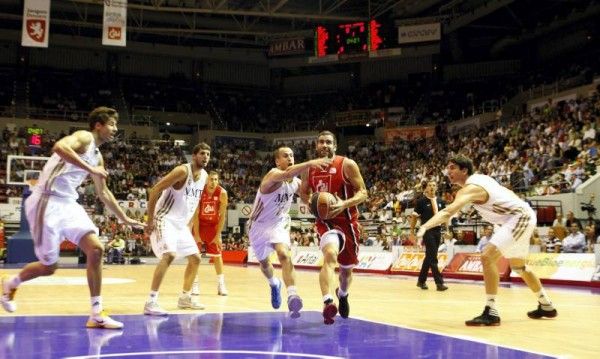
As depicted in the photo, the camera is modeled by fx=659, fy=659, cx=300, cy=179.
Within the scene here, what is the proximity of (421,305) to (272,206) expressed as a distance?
3.07m

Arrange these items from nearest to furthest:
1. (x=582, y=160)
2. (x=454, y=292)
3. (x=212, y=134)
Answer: (x=454, y=292) → (x=582, y=160) → (x=212, y=134)

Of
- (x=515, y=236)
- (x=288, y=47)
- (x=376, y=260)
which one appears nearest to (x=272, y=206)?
(x=515, y=236)

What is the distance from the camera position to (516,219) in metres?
7.63

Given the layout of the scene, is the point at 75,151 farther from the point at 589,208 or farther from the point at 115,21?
the point at 115,21

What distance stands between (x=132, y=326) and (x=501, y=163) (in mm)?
20439

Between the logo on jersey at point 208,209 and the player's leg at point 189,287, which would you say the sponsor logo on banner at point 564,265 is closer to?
the logo on jersey at point 208,209

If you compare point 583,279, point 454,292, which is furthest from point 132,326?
point 583,279

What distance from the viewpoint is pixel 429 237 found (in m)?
12.4

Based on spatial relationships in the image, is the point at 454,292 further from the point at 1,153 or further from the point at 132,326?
the point at 1,153

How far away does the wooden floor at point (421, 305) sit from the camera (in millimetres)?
6405

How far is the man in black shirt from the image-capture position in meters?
12.4

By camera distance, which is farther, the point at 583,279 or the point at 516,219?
the point at 583,279

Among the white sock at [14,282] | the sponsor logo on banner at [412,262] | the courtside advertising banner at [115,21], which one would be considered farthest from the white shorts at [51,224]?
the courtside advertising banner at [115,21]

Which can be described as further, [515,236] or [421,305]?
[421,305]
